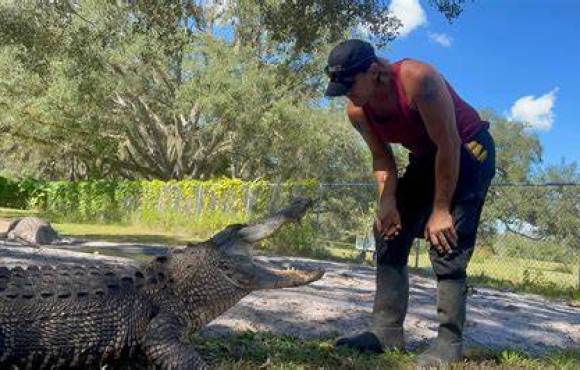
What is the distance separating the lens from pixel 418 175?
13.3ft

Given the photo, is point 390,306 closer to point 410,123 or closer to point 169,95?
point 410,123

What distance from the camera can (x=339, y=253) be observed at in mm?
15508

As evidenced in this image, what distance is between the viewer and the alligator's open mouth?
3816 millimetres

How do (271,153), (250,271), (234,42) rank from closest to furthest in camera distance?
(250,271), (234,42), (271,153)

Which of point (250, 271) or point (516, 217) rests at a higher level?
point (516, 217)

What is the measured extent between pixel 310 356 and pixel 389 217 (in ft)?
3.18

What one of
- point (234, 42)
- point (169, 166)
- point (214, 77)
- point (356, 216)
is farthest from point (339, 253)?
point (169, 166)

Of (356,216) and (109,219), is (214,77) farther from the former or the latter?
(356,216)

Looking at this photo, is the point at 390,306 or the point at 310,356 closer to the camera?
the point at 310,356

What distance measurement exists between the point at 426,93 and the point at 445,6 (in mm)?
8463

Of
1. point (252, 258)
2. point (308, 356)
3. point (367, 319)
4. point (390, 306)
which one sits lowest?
point (308, 356)

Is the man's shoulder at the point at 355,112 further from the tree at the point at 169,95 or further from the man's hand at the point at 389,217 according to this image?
the tree at the point at 169,95

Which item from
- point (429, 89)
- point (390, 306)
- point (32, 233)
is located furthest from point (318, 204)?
point (429, 89)

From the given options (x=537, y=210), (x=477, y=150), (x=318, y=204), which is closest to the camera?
(x=477, y=150)
